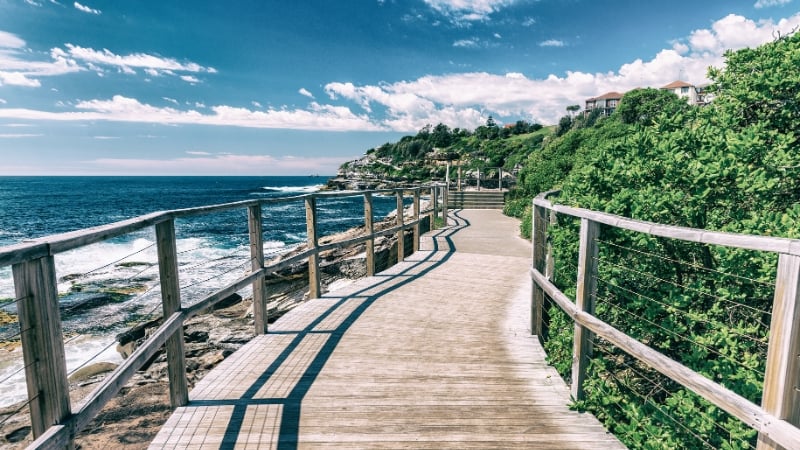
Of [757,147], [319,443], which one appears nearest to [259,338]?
[319,443]

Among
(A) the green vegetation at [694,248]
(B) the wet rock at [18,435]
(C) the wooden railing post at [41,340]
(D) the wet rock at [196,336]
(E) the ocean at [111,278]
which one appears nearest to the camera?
(C) the wooden railing post at [41,340]

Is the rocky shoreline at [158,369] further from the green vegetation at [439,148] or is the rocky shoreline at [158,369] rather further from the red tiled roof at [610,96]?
the red tiled roof at [610,96]

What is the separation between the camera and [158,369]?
8.52 m

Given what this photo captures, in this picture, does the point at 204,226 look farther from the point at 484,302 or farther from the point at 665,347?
the point at 665,347

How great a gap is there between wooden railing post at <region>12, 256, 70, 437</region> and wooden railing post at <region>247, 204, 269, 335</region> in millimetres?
2554

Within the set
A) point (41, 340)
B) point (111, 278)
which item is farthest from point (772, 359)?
point (111, 278)

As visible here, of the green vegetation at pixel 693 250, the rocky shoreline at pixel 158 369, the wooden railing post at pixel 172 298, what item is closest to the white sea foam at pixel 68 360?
the rocky shoreline at pixel 158 369

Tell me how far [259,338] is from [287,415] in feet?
5.65

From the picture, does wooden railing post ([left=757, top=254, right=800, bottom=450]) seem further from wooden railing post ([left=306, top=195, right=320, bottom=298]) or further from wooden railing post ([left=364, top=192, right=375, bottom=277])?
wooden railing post ([left=364, top=192, right=375, bottom=277])

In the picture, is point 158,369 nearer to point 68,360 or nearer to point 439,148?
point 68,360

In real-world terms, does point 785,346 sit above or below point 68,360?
above

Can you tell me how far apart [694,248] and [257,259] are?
158 inches

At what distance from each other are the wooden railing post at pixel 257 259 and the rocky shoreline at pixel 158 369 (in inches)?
68.1

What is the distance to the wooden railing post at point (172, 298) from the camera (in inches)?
127
